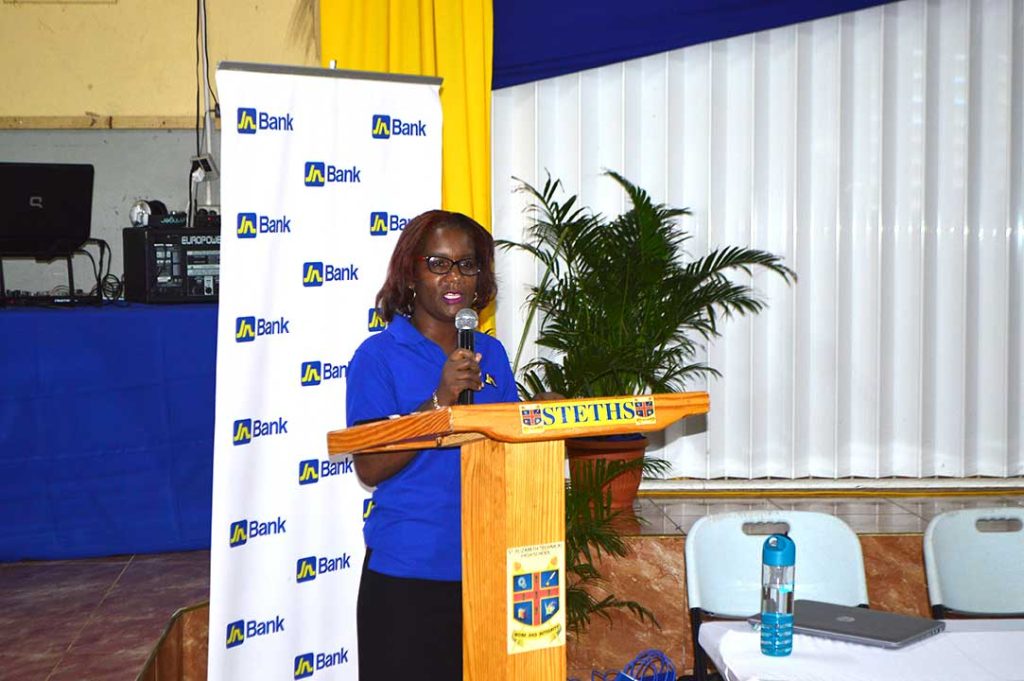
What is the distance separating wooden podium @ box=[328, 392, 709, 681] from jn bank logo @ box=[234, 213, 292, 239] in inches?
66.6

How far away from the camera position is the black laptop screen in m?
4.41

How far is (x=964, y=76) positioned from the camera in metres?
5.44

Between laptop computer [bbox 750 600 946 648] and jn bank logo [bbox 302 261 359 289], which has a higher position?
jn bank logo [bbox 302 261 359 289]

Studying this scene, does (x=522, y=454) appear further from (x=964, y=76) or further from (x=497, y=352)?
(x=964, y=76)

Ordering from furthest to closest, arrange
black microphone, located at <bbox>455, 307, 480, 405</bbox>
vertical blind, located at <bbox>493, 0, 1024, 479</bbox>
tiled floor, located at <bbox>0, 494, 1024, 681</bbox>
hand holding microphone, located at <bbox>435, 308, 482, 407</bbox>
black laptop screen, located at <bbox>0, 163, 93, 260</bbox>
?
vertical blind, located at <bbox>493, 0, 1024, 479</bbox>, black laptop screen, located at <bbox>0, 163, 93, 260</bbox>, tiled floor, located at <bbox>0, 494, 1024, 681</bbox>, black microphone, located at <bbox>455, 307, 480, 405</bbox>, hand holding microphone, located at <bbox>435, 308, 482, 407</bbox>

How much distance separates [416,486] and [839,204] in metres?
3.87

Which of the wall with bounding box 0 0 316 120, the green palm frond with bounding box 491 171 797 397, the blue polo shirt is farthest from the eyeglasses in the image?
the wall with bounding box 0 0 316 120

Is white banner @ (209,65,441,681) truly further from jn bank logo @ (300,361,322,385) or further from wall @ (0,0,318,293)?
wall @ (0,0,318,293)

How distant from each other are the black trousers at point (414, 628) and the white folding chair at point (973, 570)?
1538mm

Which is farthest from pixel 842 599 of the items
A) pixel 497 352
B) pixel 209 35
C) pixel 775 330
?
pixel 209 35

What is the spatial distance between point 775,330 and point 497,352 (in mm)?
3414

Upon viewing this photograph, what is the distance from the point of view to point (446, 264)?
218 centimetres

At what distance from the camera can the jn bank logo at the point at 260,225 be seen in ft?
10.8

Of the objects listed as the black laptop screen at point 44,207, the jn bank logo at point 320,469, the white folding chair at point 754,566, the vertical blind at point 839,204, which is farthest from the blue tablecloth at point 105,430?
the white folding chair at point 754,566
